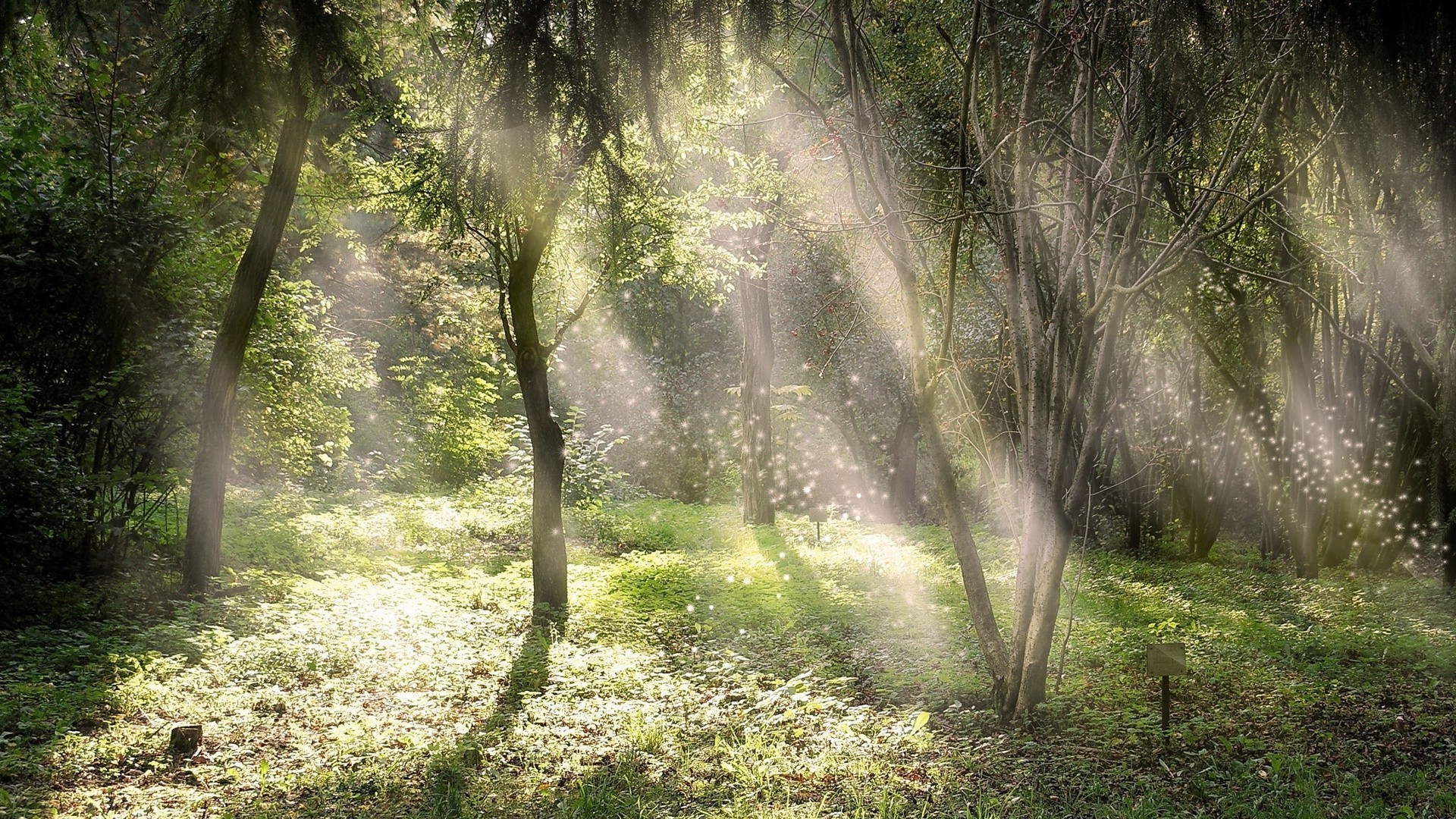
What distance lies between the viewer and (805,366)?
295 inches

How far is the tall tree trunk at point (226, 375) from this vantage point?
7180 mm

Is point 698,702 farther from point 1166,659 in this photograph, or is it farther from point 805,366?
point 805,366

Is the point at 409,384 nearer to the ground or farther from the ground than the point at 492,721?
farther from the ground

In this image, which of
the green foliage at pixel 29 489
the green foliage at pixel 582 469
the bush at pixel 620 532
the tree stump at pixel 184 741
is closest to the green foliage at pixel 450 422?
the green foliage at pixel 582 469

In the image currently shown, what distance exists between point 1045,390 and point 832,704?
2.36 metres

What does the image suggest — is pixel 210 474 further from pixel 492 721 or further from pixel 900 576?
pixel 900 576

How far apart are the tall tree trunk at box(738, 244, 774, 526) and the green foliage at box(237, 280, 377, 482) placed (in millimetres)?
6342

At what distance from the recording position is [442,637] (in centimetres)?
680

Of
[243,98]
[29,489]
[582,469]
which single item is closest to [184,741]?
[29,489]

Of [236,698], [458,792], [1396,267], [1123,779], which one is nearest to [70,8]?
[236,698]

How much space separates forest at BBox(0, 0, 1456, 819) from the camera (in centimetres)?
372

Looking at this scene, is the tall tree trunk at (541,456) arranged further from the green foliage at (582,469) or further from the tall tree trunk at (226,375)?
the green foliage at (582,469)

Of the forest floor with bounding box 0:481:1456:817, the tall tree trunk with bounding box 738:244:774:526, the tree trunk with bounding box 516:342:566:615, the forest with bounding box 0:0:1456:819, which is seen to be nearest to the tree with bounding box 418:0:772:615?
the forest with bounding box 0:0:1456:819

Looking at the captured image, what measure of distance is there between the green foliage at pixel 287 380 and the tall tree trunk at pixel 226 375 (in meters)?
0.78
